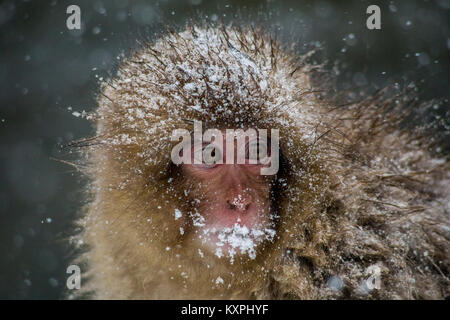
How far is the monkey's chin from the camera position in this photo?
7.57 feet

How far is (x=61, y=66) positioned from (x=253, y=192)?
29.4ft

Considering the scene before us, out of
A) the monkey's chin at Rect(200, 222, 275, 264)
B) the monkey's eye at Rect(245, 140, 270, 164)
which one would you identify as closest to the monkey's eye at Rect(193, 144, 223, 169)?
the monkey's eye at Rect(245, 140, 270, 164)

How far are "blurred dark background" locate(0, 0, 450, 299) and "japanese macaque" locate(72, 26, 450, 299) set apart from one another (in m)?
5.70

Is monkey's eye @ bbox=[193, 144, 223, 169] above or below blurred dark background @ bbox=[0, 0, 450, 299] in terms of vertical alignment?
below

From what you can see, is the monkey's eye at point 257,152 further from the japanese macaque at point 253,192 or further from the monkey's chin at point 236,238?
the monkey's chin at point 236,238

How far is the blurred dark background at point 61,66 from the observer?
8.34 metres

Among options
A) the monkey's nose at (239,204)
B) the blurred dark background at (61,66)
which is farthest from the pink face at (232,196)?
the blurred dark background at (61,66)

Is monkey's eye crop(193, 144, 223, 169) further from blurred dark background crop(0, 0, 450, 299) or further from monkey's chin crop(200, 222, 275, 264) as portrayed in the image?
blurred dark background crop(0, 0, 450, 299)

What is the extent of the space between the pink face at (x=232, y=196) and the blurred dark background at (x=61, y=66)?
6.10 m

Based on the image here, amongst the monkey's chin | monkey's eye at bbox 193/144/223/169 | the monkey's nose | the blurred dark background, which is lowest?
the monkey's chin

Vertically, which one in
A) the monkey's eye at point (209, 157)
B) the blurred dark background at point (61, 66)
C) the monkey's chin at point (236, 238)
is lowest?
the monkey's chin at point (236, 238)

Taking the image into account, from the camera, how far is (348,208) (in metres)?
2.48

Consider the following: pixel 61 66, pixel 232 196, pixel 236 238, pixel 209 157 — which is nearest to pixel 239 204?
pixel 232 196

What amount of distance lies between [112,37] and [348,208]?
7706 millimetres
